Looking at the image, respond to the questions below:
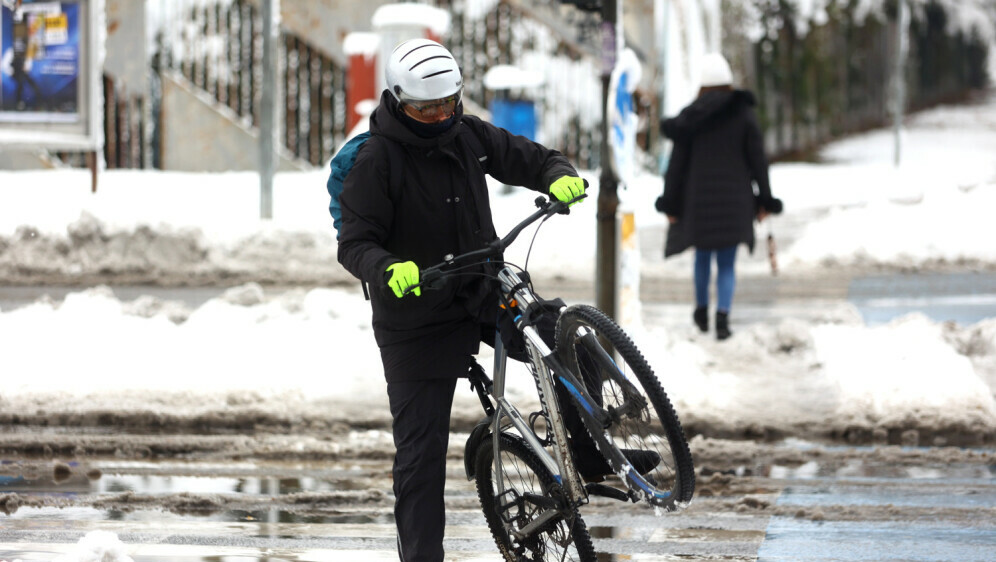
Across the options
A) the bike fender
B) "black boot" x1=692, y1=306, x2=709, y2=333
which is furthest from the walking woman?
the bike fender

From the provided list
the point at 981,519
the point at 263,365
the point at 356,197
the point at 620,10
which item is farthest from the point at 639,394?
the point at 263,365

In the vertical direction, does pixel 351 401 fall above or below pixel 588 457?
below

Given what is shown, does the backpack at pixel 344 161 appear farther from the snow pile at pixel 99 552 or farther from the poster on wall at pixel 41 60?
the poster on wall at pixel 41 60

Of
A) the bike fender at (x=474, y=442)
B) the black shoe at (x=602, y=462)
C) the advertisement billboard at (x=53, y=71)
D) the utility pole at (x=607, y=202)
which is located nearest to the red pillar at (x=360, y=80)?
the advertisement billboard at (x=53, y=71)

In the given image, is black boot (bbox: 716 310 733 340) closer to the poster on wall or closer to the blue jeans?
the blue jeans

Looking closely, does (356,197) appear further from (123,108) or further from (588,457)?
(123,108)

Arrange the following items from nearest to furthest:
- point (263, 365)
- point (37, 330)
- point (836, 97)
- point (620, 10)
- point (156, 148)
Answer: point (620, 10) → point (263, 365) → point (37, 330) → point (156, 148) → point (836, 97)

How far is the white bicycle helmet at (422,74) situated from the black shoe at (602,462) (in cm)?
117

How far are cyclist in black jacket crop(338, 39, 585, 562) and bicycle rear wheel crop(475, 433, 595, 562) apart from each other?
24 cm

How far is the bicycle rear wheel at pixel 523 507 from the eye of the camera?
431cm

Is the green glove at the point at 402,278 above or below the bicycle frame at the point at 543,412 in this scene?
above

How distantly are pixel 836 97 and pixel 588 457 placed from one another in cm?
2736

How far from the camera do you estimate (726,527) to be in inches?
208

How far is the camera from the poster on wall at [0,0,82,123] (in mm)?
13984
